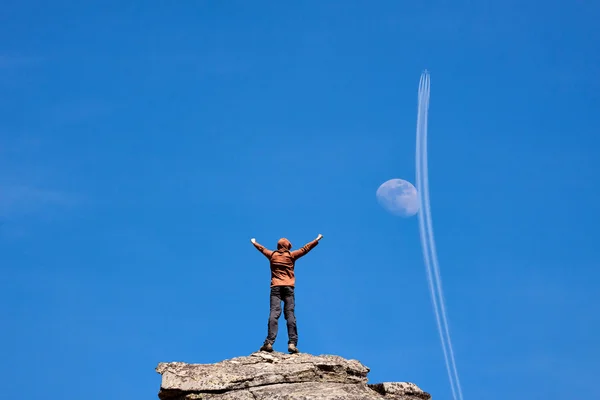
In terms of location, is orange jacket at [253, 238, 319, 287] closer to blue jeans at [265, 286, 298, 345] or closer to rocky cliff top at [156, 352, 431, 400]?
blue jeans at [265, 286, 298, 345]

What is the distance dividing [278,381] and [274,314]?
3585 millimetres

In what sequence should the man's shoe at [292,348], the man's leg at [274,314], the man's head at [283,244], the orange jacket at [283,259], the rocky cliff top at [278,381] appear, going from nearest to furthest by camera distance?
1. the rocky cliff top at [278,381]
2. the man's shoe at [292,348]
3. the man's leg at [274,314]
4. the orange jacket at [283,259]
5. the man's head at [283,244]

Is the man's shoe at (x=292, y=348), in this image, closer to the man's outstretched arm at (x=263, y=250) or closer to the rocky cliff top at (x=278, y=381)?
the rocky cliff top at (x=278, y=381)

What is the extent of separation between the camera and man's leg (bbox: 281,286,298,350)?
34375 millimetres

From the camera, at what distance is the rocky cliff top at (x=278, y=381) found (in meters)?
31.0

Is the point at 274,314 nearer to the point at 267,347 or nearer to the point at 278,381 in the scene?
the point at 267,347

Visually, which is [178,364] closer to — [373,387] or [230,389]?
[230,389]

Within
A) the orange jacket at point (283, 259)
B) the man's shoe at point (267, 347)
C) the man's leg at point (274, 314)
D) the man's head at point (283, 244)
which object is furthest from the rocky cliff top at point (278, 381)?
the man's head at point (283, 244)

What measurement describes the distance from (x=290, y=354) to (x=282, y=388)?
2.70m

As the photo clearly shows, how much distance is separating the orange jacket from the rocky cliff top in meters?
2.93

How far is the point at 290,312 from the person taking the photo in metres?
34.6

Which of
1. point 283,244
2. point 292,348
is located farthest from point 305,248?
point 292,348

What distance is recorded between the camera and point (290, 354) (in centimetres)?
3375

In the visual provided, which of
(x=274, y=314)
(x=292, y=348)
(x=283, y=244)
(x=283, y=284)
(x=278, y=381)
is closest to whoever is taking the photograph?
(x=278, y=381)
